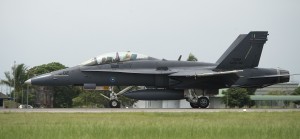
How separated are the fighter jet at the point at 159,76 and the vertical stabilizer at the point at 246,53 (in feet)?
0.17

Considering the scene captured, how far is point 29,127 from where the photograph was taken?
15703 millimetres

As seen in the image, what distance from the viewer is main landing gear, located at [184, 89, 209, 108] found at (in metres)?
31.5

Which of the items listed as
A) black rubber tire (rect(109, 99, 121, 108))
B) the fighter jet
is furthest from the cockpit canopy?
black rubber tire (rect(109, 99, 121, 108))

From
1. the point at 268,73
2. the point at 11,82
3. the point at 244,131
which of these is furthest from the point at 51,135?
the point at 11,82

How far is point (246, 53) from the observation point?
1289 inches

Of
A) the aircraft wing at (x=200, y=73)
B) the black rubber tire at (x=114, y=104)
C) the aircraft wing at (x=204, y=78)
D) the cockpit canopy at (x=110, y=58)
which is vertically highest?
the cockpit canopy at (x=110, y=58)

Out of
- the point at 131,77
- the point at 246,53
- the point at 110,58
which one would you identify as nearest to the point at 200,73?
the point at 246,53

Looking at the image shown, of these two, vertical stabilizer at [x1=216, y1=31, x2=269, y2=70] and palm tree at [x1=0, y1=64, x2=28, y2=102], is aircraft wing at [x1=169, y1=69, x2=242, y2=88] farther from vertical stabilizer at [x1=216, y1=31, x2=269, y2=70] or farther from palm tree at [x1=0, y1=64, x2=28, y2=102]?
palm tree at [x1=0, y1=64, x2=28, y2=102]

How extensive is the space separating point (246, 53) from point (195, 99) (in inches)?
142

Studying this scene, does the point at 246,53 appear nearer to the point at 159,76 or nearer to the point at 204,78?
the point at 204,78

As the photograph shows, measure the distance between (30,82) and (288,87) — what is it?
110 m

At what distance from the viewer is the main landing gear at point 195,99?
31.5 metres

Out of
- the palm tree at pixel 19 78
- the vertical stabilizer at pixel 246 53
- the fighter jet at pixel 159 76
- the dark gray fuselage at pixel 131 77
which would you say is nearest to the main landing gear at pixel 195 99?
the fighter jet at pixel 159 76

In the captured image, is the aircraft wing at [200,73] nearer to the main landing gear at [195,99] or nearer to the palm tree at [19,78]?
the main landing gear at [195,99]
